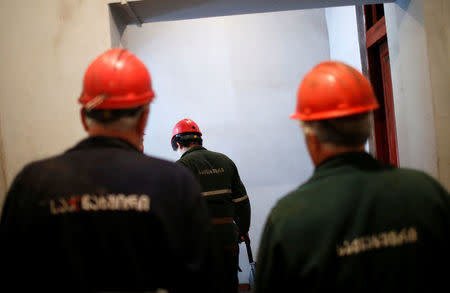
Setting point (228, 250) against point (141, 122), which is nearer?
point (141, 122)

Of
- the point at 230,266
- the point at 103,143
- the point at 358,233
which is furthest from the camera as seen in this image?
the point at 230,266

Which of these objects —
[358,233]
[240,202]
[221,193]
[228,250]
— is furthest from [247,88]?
[358,233]

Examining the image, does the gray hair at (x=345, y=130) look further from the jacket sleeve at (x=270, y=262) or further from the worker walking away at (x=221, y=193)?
the worker walking away at (x=221, y=193)

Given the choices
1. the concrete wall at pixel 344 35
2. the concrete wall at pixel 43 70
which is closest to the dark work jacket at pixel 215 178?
the concrete wall at pixel 43 70

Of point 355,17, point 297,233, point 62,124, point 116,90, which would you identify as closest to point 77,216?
point 116,90

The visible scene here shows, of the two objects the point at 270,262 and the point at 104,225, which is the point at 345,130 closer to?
the point at 270,262

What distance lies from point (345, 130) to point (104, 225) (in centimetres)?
79

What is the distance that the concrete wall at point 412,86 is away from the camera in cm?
283

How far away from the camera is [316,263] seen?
4.01ft

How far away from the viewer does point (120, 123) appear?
1390mm

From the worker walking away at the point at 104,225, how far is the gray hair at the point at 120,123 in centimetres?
4

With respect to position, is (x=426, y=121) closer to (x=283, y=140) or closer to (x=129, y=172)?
(x=129, y=172)

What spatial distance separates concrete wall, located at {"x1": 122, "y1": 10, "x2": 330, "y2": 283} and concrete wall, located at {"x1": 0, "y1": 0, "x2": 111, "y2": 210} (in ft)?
10.5

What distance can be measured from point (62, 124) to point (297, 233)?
1944mm
